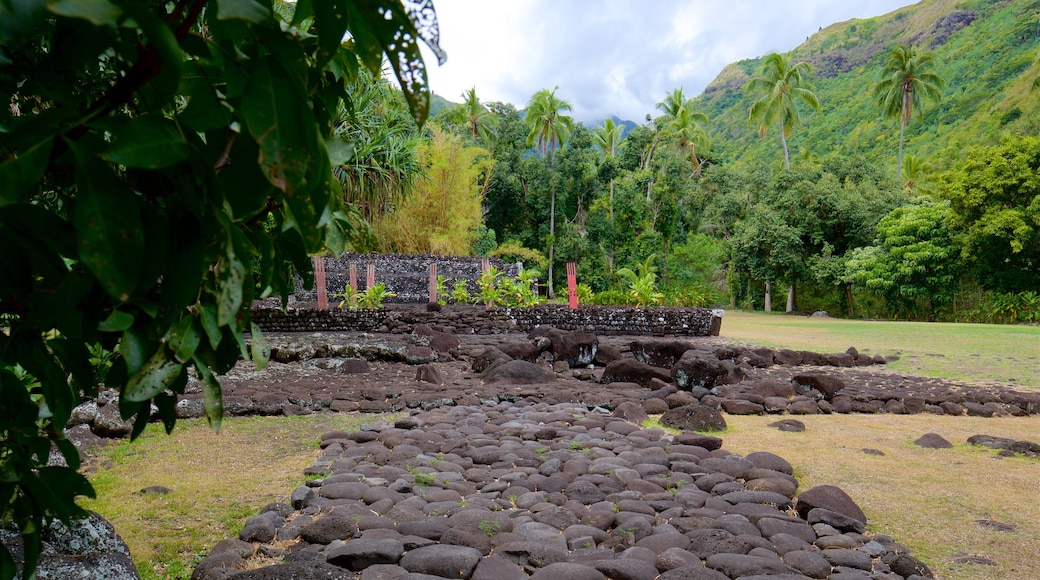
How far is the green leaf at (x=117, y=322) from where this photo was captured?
847mm

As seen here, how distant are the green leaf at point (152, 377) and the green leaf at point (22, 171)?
271 mm

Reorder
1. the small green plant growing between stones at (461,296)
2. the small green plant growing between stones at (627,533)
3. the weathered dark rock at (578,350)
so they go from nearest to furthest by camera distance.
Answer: the small green plant growing between stones at (627,533), the weathered dark rock at (578,350), the small green plant growing between stones at (461,296)

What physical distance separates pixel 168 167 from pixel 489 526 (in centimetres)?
302

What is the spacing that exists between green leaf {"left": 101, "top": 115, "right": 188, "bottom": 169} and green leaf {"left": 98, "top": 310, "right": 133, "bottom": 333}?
0.67 feet

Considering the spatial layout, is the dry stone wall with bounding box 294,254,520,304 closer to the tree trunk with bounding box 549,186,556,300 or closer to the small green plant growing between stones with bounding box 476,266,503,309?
the small green plant growing between stones with bounding box 476,266,503,309

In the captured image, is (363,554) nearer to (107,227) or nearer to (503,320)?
(107,227)

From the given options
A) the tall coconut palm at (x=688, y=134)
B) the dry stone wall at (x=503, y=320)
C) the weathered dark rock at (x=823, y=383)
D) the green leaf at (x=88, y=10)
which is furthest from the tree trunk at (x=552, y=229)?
the green leaf at (x=88, y=10)

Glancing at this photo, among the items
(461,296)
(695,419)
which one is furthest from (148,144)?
(461,296)

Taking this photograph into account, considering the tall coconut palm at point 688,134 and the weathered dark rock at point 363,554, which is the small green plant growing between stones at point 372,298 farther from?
the tall coconut palm at point 688,134

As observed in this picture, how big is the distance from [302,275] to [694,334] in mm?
15276

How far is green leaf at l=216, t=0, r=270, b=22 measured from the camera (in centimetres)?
68

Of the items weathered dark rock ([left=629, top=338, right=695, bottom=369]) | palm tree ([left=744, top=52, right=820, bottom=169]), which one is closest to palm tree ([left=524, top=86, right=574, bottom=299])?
palm tree ([left=744, top=52, right=820, bottom=169])

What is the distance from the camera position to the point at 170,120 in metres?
0.85

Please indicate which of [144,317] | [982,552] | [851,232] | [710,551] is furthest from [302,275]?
[851,232]
